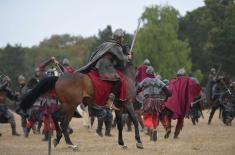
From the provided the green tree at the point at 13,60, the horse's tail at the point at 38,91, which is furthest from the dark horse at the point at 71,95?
the green tree at the point at 13,60

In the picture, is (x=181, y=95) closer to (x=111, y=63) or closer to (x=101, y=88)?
(x=111, y=63)

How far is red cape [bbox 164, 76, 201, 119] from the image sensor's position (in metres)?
21.8

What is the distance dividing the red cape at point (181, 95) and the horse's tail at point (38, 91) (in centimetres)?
508

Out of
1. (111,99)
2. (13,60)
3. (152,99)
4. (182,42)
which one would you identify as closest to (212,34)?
(182,42)

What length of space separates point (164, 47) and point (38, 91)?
55.8 metres

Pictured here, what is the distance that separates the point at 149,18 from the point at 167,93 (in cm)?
5654

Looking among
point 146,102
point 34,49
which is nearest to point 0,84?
point 146,102

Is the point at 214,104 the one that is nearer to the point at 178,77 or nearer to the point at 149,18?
the point at 178,77

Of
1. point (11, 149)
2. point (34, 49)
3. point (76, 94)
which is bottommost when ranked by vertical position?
point (11, 149)

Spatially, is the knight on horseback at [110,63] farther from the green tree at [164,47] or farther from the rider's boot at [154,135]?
the green tree at [164,47]

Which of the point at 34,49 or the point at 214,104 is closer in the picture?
the point at 214,104

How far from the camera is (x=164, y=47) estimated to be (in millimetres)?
73375

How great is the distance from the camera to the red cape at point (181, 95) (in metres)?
21.8

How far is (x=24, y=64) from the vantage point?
87250 mm
